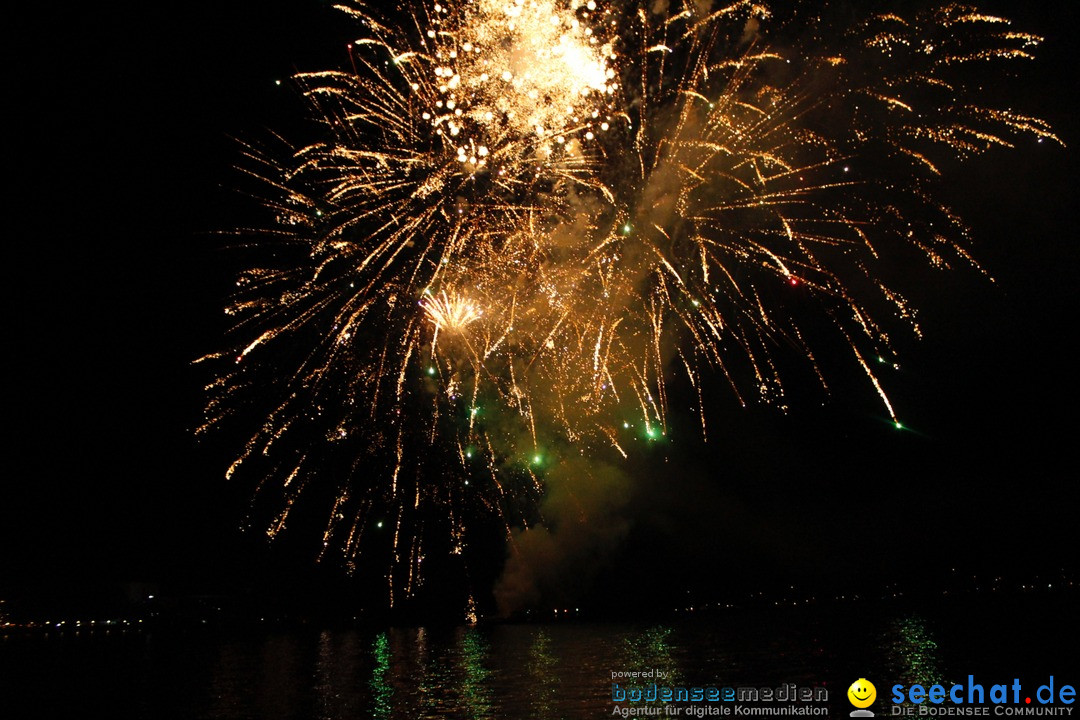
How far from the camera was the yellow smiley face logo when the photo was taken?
39.0ft

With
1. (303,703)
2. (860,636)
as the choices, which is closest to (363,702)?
(303,703)

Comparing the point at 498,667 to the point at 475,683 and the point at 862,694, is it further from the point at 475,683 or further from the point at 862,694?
the point at 862,694

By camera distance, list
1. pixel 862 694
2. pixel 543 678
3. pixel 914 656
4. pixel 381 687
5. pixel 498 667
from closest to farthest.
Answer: pixel 862 694, pixel 381 687, pixel 543 678, pixel 914 656, pixel 498 667

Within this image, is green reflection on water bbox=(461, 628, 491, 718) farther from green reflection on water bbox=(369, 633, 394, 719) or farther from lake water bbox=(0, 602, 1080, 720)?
green reflection on water bbox=(369, 633, 394, 719)

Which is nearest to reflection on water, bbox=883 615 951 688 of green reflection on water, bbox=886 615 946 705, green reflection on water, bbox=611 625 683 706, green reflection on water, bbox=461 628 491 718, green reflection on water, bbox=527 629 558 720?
green reflection on water, bbox=886 615 946 705

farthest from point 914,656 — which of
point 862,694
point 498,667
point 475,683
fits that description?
point 475,683

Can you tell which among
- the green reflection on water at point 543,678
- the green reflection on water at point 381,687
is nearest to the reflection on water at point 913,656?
the green reflection on water at point 543,678

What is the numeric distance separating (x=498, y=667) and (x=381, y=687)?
17.4 feet

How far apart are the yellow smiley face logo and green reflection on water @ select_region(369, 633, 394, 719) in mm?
9291

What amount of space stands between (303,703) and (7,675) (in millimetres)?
15722

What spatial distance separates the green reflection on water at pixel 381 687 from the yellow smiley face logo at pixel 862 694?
9.29 m

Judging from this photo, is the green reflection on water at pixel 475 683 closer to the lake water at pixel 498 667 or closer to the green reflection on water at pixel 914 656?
the lake water at pixel 498 667

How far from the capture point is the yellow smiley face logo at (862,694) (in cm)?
1188

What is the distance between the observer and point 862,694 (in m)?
12.3
